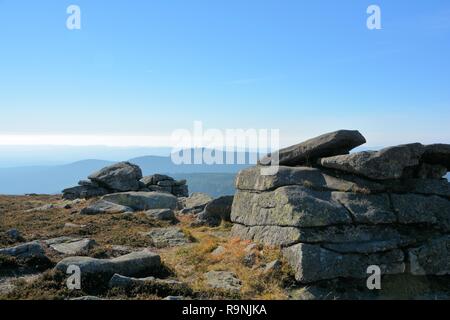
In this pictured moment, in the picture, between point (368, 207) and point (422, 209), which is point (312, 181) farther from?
point (422, 209)

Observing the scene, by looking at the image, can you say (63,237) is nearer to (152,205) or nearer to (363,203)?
(152,205)

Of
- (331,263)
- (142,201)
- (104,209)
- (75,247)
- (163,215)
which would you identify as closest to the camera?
(331,263)

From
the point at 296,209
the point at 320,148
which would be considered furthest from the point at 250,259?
the point at 320,148

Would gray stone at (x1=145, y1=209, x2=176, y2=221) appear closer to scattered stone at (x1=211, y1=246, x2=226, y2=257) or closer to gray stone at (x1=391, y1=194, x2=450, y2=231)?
scattered stone at (x1=211, y1=246, x2=226, y2=257)

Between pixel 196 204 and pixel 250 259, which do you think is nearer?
pixel 250 259

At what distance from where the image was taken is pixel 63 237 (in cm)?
2395

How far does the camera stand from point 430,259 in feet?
56.0

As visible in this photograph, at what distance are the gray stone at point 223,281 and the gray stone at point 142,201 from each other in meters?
20.4

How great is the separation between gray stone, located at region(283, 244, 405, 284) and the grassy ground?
0.61 metres

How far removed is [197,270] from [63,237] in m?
10.7

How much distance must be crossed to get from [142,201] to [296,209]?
2189 centimetres

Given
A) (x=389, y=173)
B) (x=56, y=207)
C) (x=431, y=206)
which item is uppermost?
(x=389, y=173)

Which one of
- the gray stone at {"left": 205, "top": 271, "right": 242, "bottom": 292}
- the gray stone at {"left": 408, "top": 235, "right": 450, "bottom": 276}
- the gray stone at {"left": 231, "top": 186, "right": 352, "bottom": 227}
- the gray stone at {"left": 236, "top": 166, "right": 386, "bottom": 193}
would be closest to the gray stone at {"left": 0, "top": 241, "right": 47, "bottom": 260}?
the gray stone at {"left": 205, "top": 271, "right": 242, "bottom": 292}
